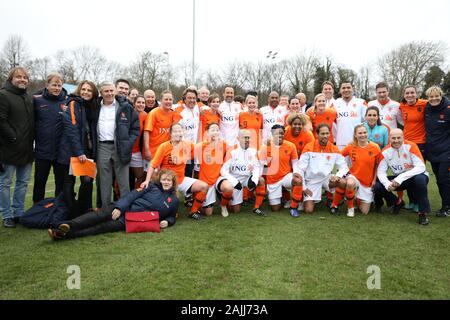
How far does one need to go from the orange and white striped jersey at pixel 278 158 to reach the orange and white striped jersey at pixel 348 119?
1310 millimetres

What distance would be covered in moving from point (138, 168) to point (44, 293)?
130 inches

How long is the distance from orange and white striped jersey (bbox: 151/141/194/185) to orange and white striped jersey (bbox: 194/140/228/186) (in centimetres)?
32

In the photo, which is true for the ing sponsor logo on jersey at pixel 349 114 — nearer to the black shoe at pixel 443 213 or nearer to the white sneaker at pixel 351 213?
the white sneaker at pixel 351 213

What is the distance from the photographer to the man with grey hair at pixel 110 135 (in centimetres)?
485

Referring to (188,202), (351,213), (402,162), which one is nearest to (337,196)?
(351,213)

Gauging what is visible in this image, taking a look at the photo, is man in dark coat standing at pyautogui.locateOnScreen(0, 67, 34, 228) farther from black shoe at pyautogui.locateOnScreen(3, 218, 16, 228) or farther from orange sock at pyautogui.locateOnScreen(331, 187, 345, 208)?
orange sock at pyautogui.locateOnScreen(331, 187, 345, 208)

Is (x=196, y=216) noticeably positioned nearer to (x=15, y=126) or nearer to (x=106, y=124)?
(x=106, y=124)

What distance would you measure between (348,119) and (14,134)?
18.5 ft

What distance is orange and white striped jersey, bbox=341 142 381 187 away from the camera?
5.44 metres

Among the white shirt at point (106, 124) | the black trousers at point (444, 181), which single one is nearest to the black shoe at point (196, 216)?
the white shirt at point (106, 124)

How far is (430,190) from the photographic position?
291 inches

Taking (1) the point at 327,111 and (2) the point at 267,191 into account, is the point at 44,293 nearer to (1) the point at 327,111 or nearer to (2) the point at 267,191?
(2) the point at 267,191
